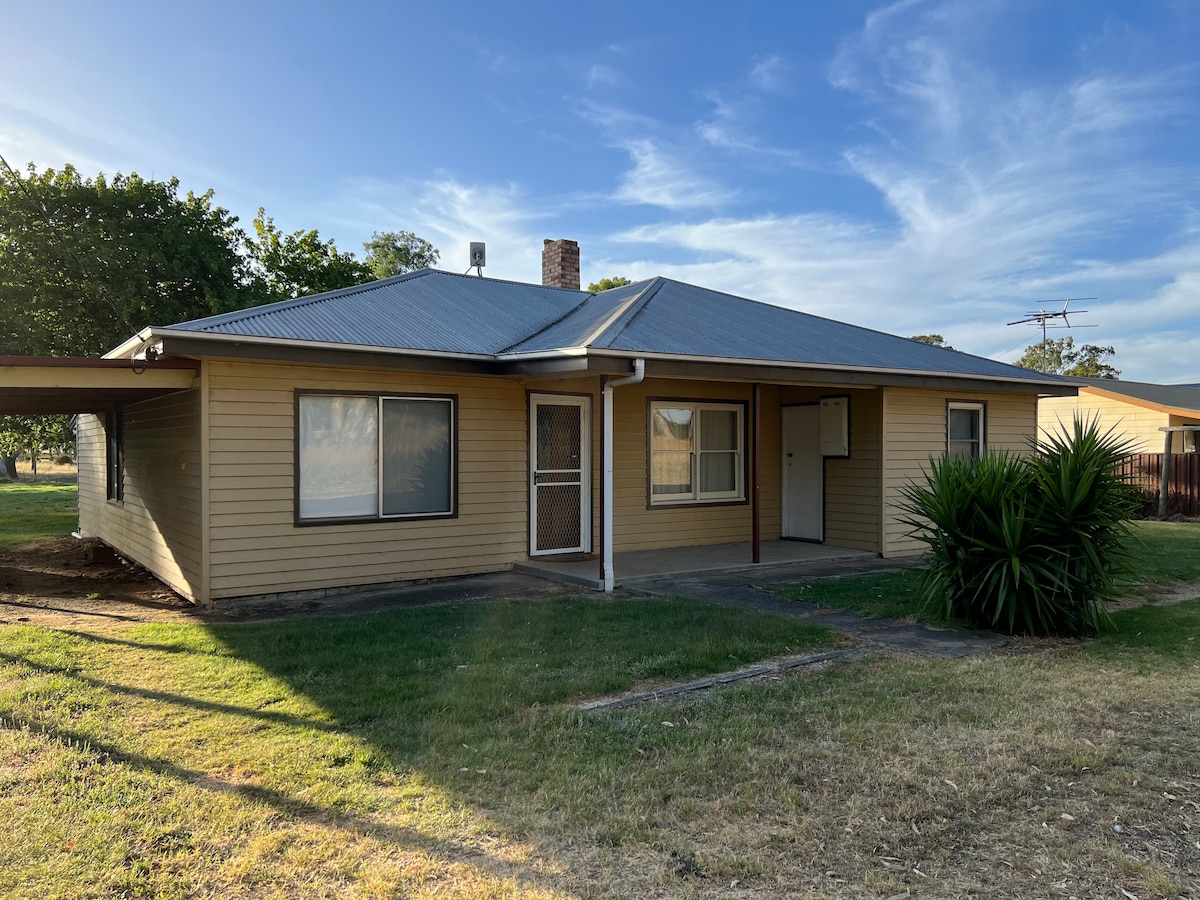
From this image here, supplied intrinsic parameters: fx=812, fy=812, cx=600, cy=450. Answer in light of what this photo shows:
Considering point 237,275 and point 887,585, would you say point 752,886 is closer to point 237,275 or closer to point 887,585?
point 887,585

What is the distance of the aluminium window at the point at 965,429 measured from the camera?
483 inches

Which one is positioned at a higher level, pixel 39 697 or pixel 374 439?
pixel 374 439

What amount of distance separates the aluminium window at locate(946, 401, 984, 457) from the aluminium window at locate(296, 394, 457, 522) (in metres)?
7.55

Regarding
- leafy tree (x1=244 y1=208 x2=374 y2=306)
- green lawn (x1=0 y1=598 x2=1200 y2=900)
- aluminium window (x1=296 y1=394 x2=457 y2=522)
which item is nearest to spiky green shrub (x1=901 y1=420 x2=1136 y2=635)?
green lawn (x1=0 y1=598 x2=1200 y2=900)

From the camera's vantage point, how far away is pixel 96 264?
788 inches

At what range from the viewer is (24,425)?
20.5m

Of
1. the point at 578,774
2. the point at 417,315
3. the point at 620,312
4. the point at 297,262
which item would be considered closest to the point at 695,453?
the point at 620,312

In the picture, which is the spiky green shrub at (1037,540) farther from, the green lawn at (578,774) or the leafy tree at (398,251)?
the leafy tree at (398,251)

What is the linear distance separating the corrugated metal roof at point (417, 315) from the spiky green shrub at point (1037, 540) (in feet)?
17.3

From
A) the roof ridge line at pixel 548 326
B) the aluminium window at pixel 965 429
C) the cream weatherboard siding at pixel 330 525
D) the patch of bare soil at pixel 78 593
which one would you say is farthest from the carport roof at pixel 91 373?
the aluminium window at pixel 965 429

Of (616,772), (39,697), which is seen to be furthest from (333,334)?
(616,772)

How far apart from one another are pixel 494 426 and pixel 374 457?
1.53 meters

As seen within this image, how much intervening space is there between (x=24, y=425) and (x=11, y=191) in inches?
224

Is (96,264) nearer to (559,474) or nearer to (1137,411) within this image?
(559,474)
